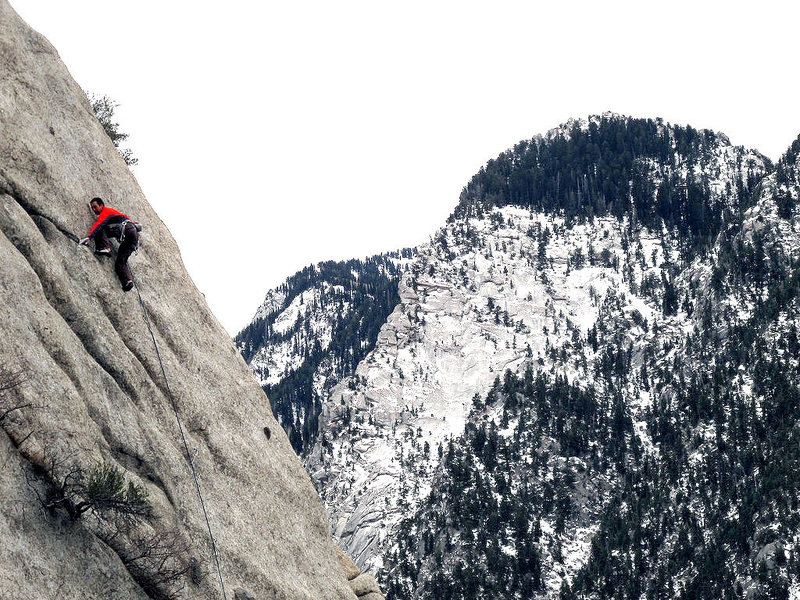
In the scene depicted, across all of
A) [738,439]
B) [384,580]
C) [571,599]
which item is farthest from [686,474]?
[384,580]

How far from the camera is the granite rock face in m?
16.1

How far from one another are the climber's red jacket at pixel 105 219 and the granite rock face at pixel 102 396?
40 cm

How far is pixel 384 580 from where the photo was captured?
18762 centimetres

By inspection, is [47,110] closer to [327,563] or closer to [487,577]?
[327,563]

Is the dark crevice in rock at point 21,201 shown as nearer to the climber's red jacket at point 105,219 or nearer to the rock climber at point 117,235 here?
the climber's red jacket at point 105,219

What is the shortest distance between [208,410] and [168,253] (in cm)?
449

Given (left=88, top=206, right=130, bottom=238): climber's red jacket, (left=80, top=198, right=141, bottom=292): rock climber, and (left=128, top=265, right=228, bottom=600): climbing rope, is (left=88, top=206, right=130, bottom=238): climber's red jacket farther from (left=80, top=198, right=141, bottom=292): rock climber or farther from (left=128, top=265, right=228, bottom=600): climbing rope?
(left=128, top=265, right=228, bottom=600): climbing rope

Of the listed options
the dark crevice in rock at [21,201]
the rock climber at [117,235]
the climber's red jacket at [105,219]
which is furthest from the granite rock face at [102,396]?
the climber's red jacket at [105,219]

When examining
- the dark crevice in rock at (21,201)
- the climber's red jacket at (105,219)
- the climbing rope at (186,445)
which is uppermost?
the climber's red jacket at (105,219)

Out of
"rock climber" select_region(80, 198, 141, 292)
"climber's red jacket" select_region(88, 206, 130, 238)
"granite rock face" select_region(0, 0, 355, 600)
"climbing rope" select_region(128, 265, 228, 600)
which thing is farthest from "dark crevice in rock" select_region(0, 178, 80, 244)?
"climbing rope" select_region(128, 265, 228, 600)

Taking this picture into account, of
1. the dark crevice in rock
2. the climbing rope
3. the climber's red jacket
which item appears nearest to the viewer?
the dark crevice in rock

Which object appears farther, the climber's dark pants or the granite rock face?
the climber's dark pants

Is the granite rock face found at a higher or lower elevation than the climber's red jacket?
lower

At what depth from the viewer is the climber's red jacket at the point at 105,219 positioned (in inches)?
775
